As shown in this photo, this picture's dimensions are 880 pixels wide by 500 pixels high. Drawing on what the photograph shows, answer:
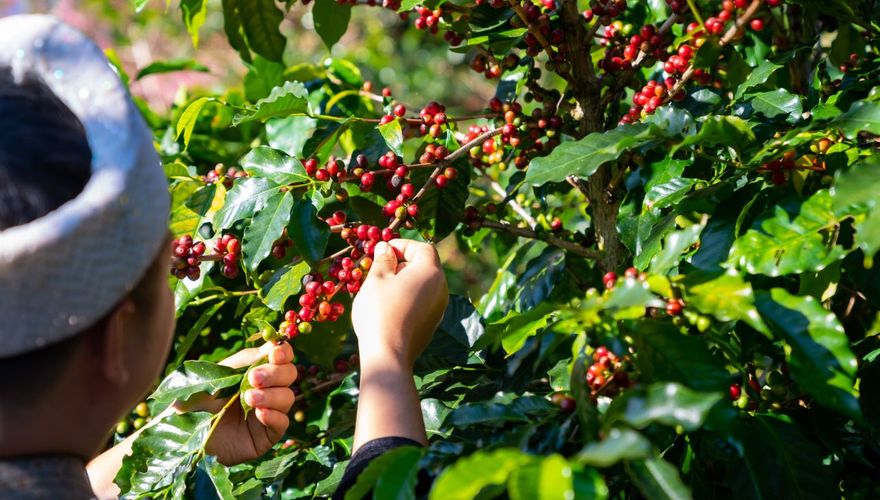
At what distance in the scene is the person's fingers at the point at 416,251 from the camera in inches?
53.7

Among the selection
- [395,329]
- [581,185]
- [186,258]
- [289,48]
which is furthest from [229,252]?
[289,48]

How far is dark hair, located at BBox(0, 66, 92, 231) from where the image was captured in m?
0.92

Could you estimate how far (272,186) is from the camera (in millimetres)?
1466

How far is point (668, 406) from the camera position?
0.84m

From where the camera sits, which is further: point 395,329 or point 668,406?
point 395,329

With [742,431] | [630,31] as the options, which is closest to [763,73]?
[630,31]

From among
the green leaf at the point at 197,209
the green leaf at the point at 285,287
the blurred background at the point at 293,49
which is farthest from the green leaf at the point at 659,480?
the blurred background at the point at 293,49

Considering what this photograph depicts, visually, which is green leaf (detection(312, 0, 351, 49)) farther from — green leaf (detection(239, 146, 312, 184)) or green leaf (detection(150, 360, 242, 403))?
green leaf (detection(150, 360, 242, 403))

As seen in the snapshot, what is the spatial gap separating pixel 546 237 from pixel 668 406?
0.87 m

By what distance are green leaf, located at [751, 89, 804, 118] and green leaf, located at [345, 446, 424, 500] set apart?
75 cm

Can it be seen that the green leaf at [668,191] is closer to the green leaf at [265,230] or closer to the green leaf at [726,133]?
the green leaf at [726,133]

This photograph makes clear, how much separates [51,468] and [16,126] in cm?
34

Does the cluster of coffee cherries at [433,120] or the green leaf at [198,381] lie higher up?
the cluster of coffee cherries at [433,120]

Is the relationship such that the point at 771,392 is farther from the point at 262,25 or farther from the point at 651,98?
the point at 262,25
